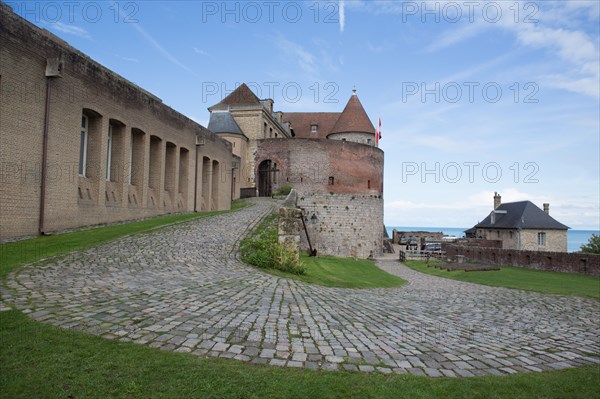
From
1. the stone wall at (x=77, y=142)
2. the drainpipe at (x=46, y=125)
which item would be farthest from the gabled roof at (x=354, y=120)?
the drainpipe at (x=46, y=125)

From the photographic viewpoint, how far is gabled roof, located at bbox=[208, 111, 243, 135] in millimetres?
39219

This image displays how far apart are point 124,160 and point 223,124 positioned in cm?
2143

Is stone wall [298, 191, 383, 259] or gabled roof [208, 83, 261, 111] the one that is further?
gabled roof [208, 83, 261, 111]

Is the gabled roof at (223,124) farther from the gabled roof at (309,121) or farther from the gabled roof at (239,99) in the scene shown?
the gabled roof at (309,121)

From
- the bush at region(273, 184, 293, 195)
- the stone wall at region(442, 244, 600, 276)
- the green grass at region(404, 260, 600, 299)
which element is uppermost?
the bush at region(273, 184, 293, 195)

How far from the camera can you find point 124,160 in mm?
19062

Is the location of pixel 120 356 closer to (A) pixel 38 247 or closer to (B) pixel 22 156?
(A) pixel 38 247

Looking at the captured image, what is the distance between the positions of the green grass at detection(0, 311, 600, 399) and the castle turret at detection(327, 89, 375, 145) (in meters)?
43.2

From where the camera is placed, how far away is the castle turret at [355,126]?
4731 centimetres

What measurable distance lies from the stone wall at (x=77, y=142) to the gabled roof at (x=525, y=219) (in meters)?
34.1

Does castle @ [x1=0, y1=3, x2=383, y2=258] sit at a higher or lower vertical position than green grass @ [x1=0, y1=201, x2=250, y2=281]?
higher

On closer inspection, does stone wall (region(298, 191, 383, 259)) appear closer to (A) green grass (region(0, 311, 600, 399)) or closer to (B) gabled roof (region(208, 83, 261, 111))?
(B) gabled roof (region(208, 83, 261, 111))

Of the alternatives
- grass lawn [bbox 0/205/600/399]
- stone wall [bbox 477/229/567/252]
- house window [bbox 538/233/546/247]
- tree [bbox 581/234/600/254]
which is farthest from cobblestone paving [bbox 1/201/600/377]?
house window [bbox 538/233/546/247]

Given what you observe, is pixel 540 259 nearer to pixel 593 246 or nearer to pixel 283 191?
pixel 593 246
